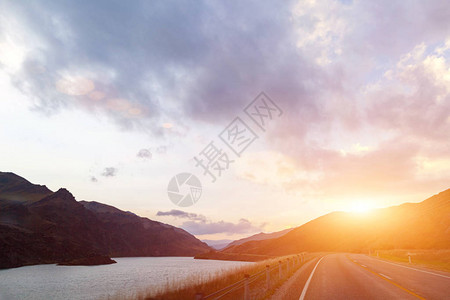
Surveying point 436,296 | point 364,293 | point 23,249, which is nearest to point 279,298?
point 364,293

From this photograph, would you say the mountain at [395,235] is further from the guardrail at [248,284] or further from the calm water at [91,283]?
the guardrail at [248,284]

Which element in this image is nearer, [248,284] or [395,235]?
[248,284]

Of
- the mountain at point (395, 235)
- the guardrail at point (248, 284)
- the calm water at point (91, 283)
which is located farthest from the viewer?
the mountain at point (395, 235)

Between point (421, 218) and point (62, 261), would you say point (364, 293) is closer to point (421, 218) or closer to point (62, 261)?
point (421, 218)

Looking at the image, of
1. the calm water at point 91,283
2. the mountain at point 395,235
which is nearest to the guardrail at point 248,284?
the calm water at point 91,283

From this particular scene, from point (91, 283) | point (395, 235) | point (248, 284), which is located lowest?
Answer: point (248, 284)

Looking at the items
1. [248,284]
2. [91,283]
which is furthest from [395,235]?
[248,284]

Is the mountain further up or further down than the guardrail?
further up

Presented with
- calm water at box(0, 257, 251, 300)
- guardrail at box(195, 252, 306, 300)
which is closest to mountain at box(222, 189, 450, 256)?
calm water at box(0, 257, 251, 300)

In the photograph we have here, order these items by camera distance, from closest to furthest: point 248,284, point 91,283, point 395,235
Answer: point 248,284 → point 91,283 → point 395,235

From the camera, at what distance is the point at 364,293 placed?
427 inches

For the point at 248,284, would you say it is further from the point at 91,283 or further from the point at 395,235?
the point at 395,235

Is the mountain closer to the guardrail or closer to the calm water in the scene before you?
the calm water

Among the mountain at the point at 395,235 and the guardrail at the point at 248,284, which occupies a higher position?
the mountain at the point at 395,235
